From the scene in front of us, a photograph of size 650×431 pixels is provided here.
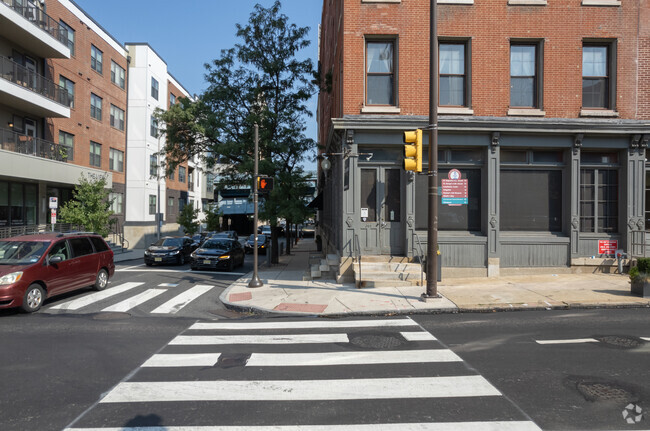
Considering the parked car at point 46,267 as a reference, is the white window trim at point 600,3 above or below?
above

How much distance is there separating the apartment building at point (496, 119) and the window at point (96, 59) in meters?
24.2

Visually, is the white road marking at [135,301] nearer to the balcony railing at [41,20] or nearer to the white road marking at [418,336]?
the white road marking at [418,336]

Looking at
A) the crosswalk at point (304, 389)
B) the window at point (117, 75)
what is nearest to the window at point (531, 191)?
the crosswalk at point (304, 389)

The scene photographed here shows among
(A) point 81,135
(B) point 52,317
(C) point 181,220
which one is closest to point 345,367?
(B) point 52,317

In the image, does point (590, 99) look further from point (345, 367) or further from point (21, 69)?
point (21, 69)

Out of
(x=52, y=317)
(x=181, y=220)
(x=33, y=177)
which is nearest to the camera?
(x=52, y=317)

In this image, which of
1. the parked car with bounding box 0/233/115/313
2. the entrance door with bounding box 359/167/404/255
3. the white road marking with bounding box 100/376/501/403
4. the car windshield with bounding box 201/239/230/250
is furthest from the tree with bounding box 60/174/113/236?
the white road marking with bounding box 100/376/501/403

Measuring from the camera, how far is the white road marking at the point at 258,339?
6.90 metres

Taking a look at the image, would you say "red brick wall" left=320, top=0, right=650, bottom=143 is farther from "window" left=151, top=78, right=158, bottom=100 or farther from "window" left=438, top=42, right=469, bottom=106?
"window" left=151, top=78, right=158, bottom=100

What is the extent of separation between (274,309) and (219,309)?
1.58 meters

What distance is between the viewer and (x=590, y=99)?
13.1m

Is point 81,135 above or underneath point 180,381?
above

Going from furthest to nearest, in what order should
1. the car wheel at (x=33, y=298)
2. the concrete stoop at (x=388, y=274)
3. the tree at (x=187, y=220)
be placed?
the tree at (x=187, y=220)
the concrete stoop at (x=388, y=274)
the car wheel at (x=33, y=298)

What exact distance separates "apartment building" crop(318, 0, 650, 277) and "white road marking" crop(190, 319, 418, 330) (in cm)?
449
